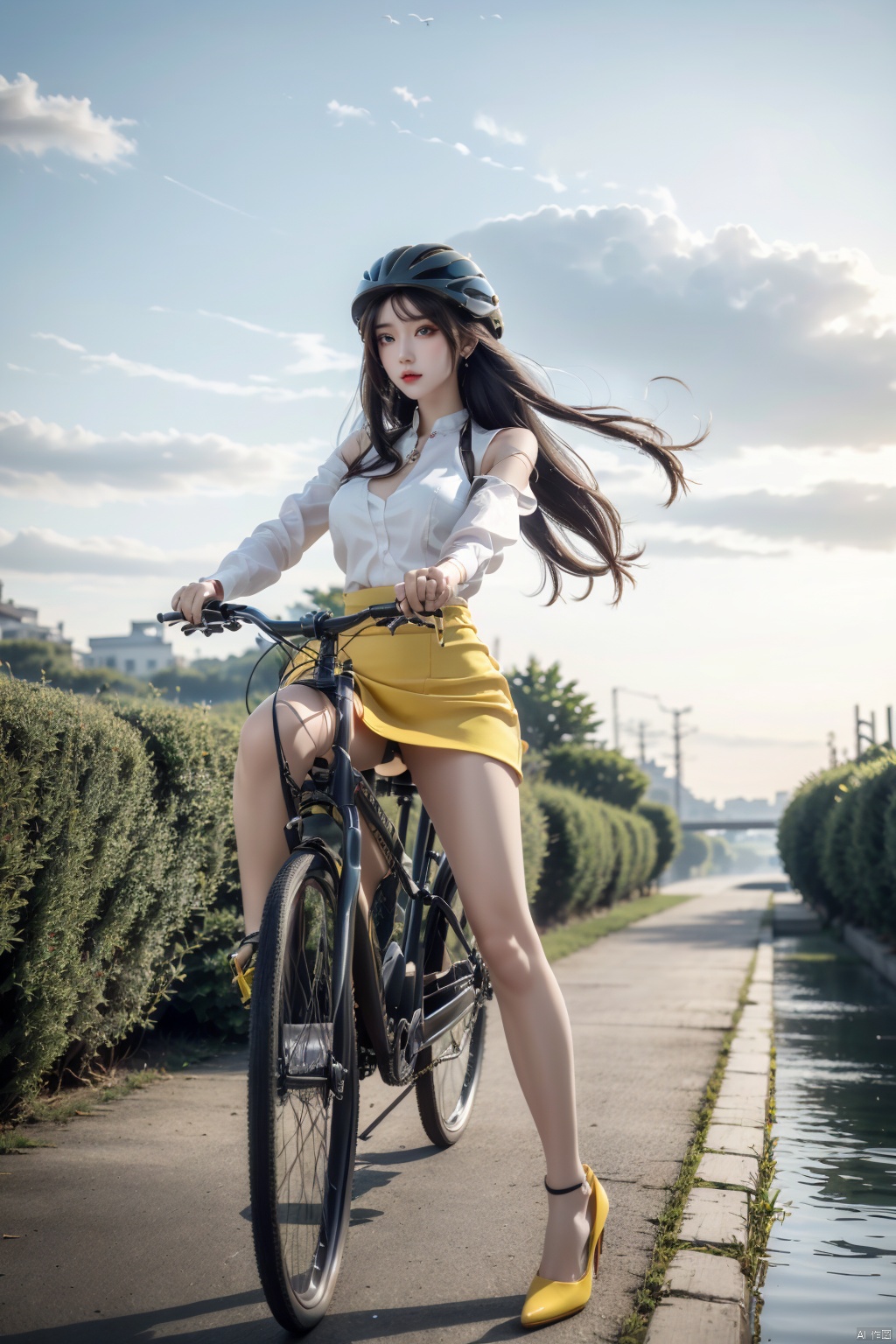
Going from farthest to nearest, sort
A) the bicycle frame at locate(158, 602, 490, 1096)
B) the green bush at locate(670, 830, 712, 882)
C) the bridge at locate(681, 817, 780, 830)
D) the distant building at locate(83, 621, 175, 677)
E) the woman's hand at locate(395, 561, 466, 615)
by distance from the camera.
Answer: the distant building at locate(83, 621, 175, 677) < the green bush at locate(670, 830, 712, 882) < the bridge at locate(681, 817, 780, 830) < the bicycle frame at locate(158, 602, 490, 1096) < the woman's hand at locate(395, 561, 466, 615)

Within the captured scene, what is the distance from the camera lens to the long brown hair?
10.3 ft

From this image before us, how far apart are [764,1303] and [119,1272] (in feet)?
4.83

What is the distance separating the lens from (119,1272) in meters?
2.67

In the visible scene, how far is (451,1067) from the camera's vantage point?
3.99 m

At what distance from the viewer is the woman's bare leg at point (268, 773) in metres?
2.58

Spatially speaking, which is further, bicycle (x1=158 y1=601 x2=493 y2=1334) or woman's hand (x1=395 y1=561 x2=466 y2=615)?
woman's hand (x1=395 y1=561 x2=466 y2=615)

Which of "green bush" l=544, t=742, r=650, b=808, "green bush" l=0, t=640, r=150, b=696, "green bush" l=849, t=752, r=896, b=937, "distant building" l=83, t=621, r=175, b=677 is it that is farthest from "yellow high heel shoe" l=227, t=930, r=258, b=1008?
"distant building" l=83, t=621, r=175, b=677

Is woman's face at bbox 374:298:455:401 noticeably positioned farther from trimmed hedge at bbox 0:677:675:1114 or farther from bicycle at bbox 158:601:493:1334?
trimmed hedge at bbox 0:677:675:1114

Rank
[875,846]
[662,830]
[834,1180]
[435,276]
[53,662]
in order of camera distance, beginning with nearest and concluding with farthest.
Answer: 1. [435,276]
2. [834,1180]
3. [875,846]
4. [662,830]
5. [53,662]

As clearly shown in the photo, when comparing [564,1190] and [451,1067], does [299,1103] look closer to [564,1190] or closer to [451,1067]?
[564,1190]

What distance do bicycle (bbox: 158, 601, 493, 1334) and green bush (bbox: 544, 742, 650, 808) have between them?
22.9m

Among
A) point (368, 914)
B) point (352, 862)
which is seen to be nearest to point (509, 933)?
point (368, 914)

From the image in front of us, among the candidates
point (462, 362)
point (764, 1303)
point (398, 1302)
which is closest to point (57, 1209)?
point (398, 1302)

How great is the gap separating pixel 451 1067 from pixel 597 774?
2563 cm
